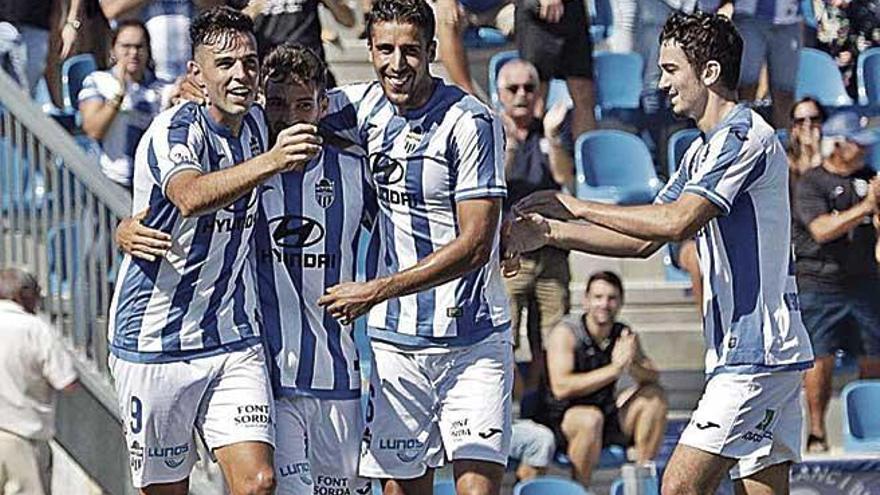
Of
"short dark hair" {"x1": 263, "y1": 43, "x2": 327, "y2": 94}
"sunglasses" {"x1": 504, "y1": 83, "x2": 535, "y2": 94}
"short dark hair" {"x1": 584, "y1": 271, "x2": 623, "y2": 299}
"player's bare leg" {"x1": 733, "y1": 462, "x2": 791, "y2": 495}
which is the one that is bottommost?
"player's bare leg" {"x1": 733, "y1": 462, "x2": 791, "y2": 495}

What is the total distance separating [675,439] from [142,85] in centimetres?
331

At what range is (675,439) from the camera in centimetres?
1073

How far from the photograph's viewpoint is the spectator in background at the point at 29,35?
11297 mm

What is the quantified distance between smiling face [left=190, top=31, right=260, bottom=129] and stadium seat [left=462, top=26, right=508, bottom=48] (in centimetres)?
448

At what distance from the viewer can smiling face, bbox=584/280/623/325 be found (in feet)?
34.3

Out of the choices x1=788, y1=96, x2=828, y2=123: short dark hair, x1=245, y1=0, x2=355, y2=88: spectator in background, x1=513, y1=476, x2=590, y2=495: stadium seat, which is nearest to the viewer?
x1=513, y1=476, x2=590, y2=495: stadium seat

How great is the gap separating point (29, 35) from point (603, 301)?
3.40 metres

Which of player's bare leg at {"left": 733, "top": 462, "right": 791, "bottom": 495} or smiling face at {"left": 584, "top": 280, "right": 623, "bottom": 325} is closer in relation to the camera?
player's bare leg at {"left": 733, "top": 462, "right": 791, "bottom": 495}

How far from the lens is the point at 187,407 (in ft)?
24.6

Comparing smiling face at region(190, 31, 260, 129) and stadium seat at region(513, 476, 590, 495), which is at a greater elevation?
smiling face at region(190, 31, 260, 129)

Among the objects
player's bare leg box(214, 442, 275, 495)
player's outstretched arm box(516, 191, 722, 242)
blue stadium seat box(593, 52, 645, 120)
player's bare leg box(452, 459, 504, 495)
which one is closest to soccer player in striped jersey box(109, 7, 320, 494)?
player's bare leg box(214, 442, 275, 495)

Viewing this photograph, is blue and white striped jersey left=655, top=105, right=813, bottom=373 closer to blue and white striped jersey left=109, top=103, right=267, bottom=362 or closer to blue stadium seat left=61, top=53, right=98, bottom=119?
blue and white striped jersey left=109, top=103, right=267, bottom=362

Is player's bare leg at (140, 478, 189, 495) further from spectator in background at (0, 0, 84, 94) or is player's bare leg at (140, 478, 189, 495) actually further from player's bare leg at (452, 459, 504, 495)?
spectator in background at (0, 0, 84, 94)

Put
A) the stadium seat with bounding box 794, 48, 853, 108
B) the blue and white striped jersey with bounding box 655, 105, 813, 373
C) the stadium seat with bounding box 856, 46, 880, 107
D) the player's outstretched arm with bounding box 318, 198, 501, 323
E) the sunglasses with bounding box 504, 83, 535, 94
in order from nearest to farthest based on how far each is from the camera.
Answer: the player's outstretched arm with bounding box 318, 198, 501, 323 < the blue and white striped jersey with bounding box 655, 105, 813, 373 < the sunglasses with bounding box 504, 83, 535, 94 < the stadium seat with bounding box 794, 48, 853, 108 < the stadium seat with bounding box 856, 46, 880, 107
